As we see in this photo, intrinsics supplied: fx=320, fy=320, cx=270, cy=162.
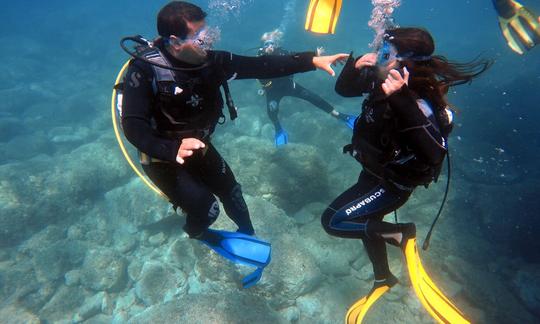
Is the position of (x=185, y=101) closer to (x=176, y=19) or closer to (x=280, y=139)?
(x=176, y=19)

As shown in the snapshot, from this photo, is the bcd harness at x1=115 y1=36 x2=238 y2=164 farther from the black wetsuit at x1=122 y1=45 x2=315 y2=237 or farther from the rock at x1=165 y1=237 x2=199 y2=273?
the rock at x1=165 y1=237 x2=199 y2=273

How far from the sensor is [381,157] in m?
3.30

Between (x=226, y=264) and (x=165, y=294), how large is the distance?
1.92 metres

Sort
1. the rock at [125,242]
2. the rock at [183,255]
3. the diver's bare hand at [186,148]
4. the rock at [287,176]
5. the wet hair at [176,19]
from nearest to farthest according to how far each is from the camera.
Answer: the diver's bare hand at [186,148], the wet hair at [176,19], the rock at [183,255], the rock at [287,176], the rock at [125,242]

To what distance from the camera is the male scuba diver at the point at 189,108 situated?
110 inches

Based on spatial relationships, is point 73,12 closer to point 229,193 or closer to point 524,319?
point 229,193

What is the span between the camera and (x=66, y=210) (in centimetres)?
1072

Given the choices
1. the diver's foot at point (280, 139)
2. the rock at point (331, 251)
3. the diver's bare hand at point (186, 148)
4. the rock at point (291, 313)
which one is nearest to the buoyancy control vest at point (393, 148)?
the diver's bare hand at point (186, 148)

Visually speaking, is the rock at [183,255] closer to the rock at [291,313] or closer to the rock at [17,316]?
the rock at [291,313]

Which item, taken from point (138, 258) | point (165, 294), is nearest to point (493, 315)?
point (165, 294)

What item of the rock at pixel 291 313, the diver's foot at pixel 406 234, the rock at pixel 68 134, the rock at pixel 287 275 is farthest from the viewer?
the rock at pixel 68 134

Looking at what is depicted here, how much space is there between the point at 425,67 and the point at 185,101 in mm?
2237

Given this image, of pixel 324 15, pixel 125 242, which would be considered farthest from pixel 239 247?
pixel 125 242

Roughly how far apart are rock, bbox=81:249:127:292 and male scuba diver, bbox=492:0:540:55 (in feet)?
30.5
